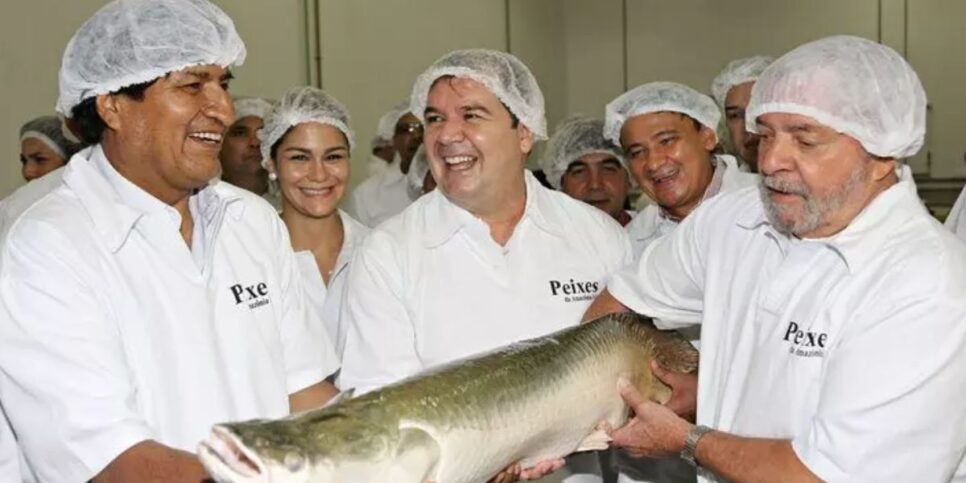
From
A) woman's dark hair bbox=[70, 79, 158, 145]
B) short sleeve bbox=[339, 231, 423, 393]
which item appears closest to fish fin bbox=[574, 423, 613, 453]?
short sleeve bbox=[339, 231, 423, 393]

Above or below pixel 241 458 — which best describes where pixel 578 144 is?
below

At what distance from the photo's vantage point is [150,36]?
1.90m

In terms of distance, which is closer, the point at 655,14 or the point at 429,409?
the point at 429,409

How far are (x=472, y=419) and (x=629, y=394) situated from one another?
1.93 ft

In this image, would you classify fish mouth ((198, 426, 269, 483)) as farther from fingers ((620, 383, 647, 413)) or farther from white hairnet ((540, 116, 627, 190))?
white hairnet ((540, 116, 627, 190))

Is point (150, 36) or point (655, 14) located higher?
point (150, 36)

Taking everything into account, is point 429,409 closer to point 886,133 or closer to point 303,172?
point 886,133

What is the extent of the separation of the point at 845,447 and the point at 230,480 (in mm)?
1013

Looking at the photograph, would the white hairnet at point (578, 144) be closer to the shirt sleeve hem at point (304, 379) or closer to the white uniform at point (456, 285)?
the white uniform at point (456, 285)

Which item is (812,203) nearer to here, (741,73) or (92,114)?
(92,114)

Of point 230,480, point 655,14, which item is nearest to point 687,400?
point 230,480

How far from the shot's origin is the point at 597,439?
2.18 metres

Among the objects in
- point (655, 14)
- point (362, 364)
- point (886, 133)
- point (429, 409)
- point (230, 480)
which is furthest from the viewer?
point (655, 14)

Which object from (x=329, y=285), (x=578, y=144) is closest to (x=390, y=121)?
(x=578, y=144)
